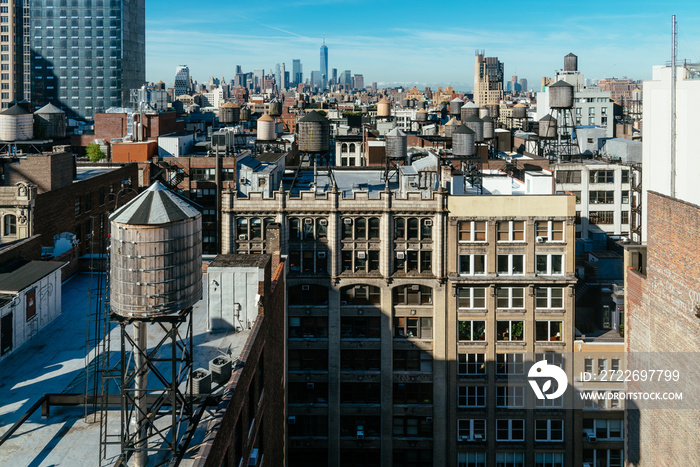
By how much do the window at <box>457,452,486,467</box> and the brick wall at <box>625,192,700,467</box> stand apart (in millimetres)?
15369

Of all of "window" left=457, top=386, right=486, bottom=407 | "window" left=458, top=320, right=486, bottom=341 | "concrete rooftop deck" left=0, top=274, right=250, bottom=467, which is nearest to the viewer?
"concrete rooftop deck" left=0, top=274, right=250, bottom=467

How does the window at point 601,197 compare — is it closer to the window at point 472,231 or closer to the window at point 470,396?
the window at point 472,231

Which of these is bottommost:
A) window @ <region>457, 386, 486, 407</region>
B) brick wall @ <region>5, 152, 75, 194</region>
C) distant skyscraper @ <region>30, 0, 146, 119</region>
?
window @ <region>457, 386, 486, 407</region>

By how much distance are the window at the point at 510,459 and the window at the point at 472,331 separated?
9.94 meters

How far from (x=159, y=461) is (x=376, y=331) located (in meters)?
35.0

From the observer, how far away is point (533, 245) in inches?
1939

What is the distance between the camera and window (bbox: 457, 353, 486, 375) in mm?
50312

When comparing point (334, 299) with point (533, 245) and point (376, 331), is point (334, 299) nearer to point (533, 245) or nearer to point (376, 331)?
point (376, 331)

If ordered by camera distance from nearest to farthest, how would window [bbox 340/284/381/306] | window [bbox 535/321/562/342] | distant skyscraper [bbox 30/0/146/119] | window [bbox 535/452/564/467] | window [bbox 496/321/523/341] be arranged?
window [bbox 496/321/523/341] → window [bbox 535/321/562/342] → window [bbox 340/284/381/306] → window [bbox 535/452/564/467] → distant skyscraper [bbox 30/0/146/119]

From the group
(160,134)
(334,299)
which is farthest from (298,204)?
(160,134)

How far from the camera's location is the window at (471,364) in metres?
50.3

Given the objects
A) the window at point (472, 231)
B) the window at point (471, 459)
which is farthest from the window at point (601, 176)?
the window at point (471, 459)

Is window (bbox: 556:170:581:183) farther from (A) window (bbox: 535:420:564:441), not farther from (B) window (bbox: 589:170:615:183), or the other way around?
(A) window (bbox: 535:420:564:441)

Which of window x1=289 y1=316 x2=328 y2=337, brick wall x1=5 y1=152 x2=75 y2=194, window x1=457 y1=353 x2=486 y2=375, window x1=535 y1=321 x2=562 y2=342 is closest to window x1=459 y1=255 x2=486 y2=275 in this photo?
window x1=535 y1=321 x2=562 y2=342
